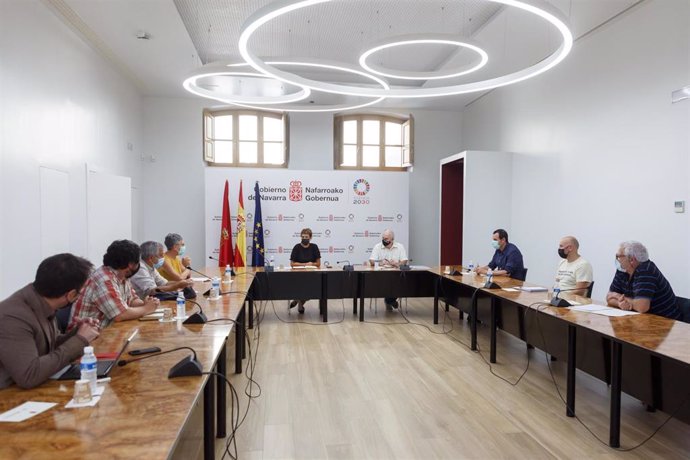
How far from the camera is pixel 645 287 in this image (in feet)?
10.0

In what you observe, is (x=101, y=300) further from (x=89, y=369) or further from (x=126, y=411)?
(x=126, y=411)

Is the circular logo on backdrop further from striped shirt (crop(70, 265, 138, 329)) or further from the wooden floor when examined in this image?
striped shirt (crop(70, 265, 138, 329))

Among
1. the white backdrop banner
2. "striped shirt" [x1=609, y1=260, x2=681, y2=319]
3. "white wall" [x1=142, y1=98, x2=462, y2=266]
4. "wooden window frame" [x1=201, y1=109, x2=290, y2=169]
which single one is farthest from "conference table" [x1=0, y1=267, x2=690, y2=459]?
"wooden window frame" [x1=201, y1=109, x2=290, y2=169]

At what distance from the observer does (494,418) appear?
9.42 ft

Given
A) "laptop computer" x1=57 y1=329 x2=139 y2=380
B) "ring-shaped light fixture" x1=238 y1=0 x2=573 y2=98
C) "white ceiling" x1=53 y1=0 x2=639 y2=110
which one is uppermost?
"white ceiling" x1=53 y1=0 x2=639 y2=110

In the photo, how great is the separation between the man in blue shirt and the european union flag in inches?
148

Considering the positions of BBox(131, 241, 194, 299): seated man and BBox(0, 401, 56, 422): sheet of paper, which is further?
BBox(131, 241, 194, 299): seated man

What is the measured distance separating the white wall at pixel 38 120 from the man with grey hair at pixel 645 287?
4.83 m

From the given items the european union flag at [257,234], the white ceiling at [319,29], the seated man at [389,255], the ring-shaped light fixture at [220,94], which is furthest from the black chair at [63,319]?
the european union flag at [257,234]

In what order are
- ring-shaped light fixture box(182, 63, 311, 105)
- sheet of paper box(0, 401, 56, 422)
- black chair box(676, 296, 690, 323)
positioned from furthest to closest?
ring-shaped light fixture box(182, 63, 311, 105) → black chair box(676, 296, 690, 323) → sheet of paper box(0, 401, 56, 422)

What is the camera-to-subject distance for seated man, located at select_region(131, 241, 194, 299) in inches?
136

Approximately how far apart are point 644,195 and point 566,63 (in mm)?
2147

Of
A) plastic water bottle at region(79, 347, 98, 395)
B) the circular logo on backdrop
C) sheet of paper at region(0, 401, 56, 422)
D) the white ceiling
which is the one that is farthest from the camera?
the circular logo on backdrop

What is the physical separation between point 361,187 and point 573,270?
14.0ft
